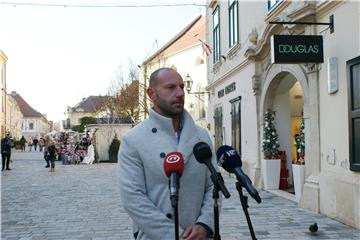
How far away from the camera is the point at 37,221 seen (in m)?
8.25

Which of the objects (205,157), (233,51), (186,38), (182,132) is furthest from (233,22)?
(186,38)

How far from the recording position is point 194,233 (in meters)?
2.51

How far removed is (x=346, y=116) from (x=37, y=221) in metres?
5.74

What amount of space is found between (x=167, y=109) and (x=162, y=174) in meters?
0.39

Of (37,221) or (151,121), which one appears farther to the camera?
(37,221)

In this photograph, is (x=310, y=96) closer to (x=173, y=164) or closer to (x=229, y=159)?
(x=229, y=159)

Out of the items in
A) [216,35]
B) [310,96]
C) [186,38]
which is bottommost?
[310,96]

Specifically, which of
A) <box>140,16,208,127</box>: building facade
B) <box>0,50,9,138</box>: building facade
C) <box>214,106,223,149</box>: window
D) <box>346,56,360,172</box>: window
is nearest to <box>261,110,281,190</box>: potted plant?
<box>346,56,360,172</box>: window

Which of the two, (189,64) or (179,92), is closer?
(179,92)

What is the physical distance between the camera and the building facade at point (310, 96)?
7363mm

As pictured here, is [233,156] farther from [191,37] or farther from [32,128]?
[32,128]

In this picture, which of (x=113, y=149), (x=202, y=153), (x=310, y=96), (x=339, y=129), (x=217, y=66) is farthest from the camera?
(x=113, y=149)

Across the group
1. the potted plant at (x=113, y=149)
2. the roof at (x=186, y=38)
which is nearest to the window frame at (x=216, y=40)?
the potted plant at (x=113, y=149)

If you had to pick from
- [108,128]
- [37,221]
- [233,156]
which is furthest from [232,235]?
[108,128]
